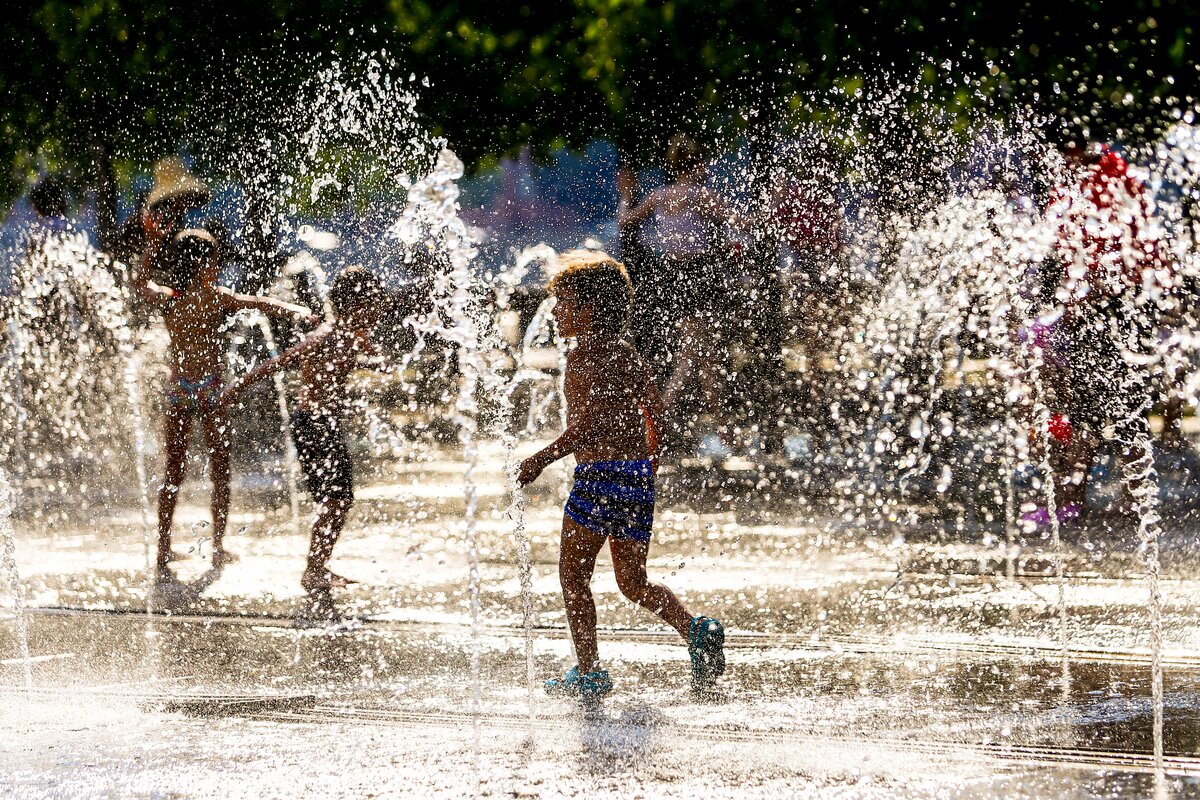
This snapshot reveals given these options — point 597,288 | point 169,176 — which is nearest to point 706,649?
point 597,288

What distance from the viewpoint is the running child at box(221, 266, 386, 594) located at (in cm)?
562

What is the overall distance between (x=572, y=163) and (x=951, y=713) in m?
10.7

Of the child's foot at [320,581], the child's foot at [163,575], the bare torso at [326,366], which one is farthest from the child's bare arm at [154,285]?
the child's foot at [320,581]

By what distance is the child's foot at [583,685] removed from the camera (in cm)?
388

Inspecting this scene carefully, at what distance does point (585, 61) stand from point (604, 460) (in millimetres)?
8824

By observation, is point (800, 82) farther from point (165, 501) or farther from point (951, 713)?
point (951, 713)

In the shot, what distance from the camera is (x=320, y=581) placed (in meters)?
5.64

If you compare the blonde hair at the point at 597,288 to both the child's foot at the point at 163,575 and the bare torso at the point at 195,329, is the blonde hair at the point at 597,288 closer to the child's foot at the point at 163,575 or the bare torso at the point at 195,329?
the bare torso at the point at 195,329

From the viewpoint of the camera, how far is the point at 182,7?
1230 cm

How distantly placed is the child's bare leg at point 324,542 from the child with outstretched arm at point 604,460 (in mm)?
1978

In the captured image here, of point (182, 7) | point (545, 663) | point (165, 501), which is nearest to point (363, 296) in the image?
point (165, 501)

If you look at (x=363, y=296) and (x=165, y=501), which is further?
(x=165, y=501)

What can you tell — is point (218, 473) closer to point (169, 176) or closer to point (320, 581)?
point (320, 581)

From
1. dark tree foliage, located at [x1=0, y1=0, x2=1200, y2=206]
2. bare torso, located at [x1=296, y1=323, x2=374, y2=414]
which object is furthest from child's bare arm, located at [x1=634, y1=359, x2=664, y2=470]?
dark tree foliage, located at [x1=0, y1=0, x2=1200, y2=206]
